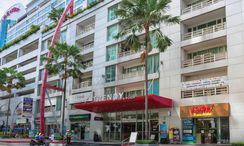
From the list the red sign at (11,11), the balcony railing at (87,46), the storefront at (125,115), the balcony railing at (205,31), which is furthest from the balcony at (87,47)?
the red sign at (11,11)

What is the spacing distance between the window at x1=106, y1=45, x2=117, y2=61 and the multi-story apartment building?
0.45 ft

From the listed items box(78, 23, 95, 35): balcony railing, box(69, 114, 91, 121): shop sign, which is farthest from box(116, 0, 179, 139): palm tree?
box(78, 23, 95, 35): balcony railing

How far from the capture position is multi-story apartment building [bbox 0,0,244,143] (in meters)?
29.5

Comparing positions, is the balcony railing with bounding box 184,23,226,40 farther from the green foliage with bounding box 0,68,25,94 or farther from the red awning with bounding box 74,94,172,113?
the green foliage with bounding box 0,68,25,94

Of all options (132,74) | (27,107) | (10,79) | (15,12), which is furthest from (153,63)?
(15,12)

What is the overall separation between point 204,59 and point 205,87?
3281 mm

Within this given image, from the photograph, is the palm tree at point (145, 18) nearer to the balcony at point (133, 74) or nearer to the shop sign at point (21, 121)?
the balcony at point (133, 74)

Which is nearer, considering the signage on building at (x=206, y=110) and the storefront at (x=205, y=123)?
the signage on building at (x=206, y=110)

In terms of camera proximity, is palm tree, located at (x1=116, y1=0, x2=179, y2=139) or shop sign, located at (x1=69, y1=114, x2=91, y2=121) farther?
shop sign, located at (x1=69, y1=114, x2=91, y2=121)

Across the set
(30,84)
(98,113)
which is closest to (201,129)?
(98,113)

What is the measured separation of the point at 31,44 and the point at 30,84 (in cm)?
937

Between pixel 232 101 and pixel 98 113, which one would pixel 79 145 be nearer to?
pixel 98 113

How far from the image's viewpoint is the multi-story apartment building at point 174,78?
96.6 ft

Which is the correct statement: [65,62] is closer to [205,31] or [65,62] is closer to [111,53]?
[111,53]
